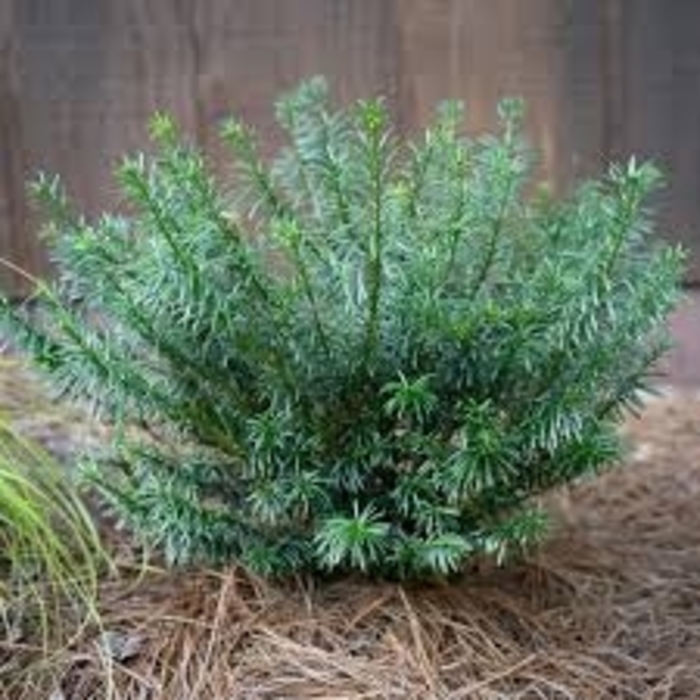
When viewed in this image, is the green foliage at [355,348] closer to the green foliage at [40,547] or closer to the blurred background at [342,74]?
the green foliage at [40,547]

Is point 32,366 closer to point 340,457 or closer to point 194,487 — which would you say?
point 194,487

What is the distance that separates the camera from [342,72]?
3.27 meters

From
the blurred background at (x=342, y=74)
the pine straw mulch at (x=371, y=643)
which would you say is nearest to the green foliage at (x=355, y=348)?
the pine straw mulch at (x=371, y=643)

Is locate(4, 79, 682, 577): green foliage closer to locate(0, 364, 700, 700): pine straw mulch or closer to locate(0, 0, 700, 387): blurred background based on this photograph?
locate(0, 364, 700, 700): pine straw mulch

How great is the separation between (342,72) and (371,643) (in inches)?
60.6

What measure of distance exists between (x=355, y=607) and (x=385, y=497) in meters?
0.17

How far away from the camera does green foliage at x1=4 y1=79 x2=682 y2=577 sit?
199cm

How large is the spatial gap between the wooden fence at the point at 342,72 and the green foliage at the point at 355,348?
3.68 ft

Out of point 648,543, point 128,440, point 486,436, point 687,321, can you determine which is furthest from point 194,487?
point 687,321

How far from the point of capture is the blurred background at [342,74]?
3254mm

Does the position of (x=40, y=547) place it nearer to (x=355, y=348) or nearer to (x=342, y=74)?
(x=355, y=348)

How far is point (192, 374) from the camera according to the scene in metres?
2.10

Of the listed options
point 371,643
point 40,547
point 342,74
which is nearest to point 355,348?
point 371,643

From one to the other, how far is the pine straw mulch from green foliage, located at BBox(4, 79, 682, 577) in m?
0.07
